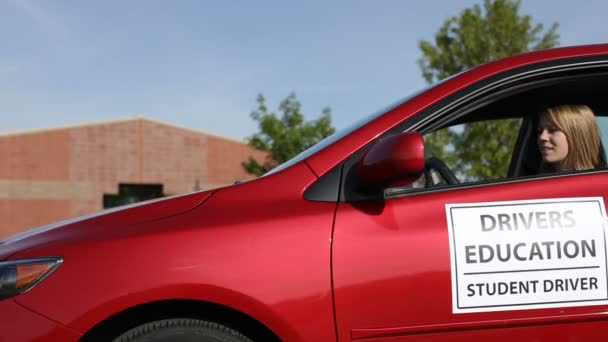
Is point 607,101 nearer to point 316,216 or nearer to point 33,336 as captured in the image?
point 316,216

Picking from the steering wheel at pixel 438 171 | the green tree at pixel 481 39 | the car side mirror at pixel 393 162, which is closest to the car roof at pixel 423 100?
the car side mirror at pixel 393 162

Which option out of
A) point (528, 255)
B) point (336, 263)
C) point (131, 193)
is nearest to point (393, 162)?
point (336, 263)

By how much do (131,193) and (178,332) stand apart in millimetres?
39592

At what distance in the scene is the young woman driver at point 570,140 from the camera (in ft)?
8.28

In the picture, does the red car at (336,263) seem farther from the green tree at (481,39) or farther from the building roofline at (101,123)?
the building roofline at (101,123)

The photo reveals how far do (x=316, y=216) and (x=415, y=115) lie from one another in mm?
510

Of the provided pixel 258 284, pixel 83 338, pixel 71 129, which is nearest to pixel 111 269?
pixel 83 338

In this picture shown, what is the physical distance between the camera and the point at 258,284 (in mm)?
1983

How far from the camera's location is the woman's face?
2.59 metres

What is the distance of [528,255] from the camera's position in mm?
2066

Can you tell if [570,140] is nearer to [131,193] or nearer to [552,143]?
[552,143]

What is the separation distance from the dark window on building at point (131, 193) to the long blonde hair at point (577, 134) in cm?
3821

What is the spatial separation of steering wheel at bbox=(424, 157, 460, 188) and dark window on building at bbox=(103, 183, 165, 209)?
37781 mm

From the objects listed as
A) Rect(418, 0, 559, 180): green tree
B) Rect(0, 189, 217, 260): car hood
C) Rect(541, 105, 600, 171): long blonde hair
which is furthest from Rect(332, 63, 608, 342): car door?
Rect(418, 0, 559, 180): green tree
